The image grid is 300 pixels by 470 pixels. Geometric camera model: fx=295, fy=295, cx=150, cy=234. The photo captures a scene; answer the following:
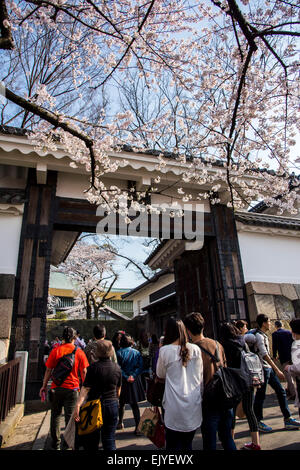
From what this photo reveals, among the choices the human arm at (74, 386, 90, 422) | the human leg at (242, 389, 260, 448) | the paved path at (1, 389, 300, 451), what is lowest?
the paved path at (1, 389, 300, 451)

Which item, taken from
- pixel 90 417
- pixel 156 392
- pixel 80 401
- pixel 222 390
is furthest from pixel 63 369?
pixel 222 390

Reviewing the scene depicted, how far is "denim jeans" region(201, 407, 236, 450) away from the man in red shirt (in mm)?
1994

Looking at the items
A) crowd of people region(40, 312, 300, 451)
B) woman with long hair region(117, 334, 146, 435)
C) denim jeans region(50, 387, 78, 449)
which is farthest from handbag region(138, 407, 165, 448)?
woman with long hair region(117, 334, 146, 435)

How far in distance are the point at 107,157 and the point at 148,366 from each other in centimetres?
604

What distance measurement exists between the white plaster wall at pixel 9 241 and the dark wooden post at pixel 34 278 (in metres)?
0.12

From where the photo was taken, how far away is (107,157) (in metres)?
6.68

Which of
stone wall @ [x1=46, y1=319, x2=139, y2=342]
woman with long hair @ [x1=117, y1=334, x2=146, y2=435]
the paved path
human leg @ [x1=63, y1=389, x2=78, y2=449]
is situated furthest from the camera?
stone wall @ [x1=46, y1=319, x2=139, y2=342]

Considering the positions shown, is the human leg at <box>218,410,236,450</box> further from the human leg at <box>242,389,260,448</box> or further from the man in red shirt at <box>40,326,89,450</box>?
the man in red shirt at <box>40,326,89,450</box>

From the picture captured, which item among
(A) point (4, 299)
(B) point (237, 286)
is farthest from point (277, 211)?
(A) point (4, 299)

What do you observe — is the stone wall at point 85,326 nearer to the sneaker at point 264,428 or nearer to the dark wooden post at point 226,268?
the dark wooden post at point 226,268

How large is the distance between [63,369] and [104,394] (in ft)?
3.53

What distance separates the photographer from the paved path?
3.80m

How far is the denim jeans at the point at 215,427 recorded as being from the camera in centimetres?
270

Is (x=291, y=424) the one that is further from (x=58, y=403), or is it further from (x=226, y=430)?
(x=58, y=403)
